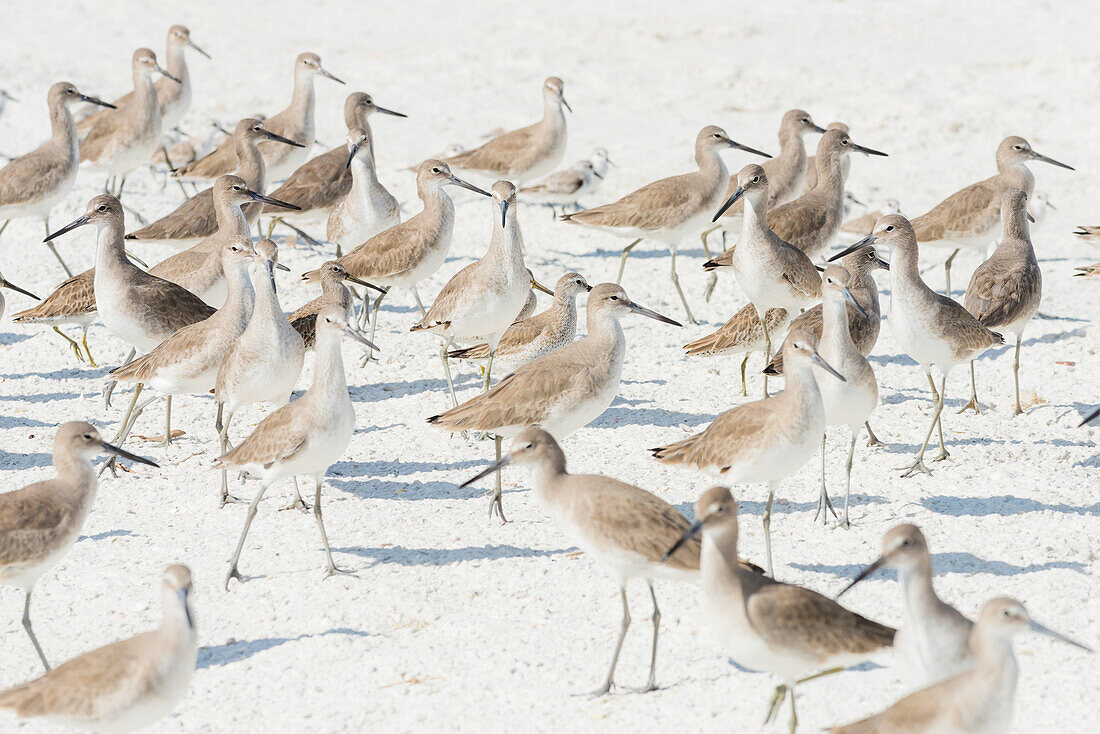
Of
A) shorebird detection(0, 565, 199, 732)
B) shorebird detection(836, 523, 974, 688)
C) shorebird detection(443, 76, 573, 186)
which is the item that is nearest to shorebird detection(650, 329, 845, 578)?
shorebird detection(836, 523, 974, 688)

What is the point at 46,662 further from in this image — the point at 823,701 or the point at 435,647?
the point at 823,701

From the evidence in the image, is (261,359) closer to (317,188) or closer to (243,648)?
(243,648)

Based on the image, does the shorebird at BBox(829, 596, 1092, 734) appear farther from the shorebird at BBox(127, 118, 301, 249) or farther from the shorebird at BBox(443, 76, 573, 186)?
the shorebird at BBox(443, 76, 573, 186)

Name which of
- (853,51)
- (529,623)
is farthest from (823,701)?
(853,51)

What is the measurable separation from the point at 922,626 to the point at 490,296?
4533 millimetres

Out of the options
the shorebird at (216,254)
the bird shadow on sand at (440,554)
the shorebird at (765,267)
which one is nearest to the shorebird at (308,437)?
Answer: the bird shadow on sand at (440,554)

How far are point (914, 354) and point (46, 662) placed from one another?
5.44 m

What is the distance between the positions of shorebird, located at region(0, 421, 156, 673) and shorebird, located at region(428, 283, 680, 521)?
78.9 inches

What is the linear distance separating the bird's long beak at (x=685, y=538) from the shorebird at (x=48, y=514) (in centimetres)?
270

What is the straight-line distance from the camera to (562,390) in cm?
701

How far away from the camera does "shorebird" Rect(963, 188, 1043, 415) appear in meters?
8.81

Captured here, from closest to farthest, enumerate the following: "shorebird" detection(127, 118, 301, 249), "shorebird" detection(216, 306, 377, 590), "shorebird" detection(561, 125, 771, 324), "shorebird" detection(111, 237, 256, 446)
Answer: "shorebird" detection(216, 306, 377, 590) → "shorebird" detection(111, 237, 256, 446) → "shorebird" detection(127, 118, 301, 249) → "shorebird" detection(561, 125, 771, 324)

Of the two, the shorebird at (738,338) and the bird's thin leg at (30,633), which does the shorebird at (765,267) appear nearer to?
the shorebird at (738,338)

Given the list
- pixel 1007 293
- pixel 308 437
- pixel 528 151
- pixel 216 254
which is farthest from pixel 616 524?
pixel 528 151
